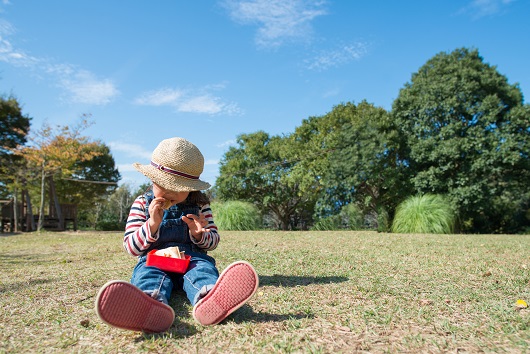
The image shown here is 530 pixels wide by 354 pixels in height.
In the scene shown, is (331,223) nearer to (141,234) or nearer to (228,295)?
(141,234)

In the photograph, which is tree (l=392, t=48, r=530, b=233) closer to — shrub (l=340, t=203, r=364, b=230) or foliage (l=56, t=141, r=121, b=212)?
shrub (l=340, t=203, r=364, b=230)

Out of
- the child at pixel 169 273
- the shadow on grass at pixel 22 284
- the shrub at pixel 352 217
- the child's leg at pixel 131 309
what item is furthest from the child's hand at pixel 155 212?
the shrub at pixel 352 217

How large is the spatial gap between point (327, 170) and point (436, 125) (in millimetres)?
3701

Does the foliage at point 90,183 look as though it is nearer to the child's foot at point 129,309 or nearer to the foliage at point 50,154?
the foliage at point 50,154

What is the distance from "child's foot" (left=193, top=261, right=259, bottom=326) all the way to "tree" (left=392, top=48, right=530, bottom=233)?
34.0ft

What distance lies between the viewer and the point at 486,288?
8.48 ft

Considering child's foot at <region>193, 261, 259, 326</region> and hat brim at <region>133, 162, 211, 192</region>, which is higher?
hat brim at <region>133, 162, 211, 192</region>

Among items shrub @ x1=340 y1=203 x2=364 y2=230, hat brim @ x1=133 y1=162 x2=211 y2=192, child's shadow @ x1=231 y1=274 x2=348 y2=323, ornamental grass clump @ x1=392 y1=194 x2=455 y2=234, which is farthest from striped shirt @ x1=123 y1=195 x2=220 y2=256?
shrub @ x1=340 y1=203 x2=364 y2=230

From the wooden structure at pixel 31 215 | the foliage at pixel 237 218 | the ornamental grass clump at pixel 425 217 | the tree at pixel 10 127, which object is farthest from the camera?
the tree at pixel 10 127

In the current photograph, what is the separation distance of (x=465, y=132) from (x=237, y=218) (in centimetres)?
715

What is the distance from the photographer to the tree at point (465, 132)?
10703 mm

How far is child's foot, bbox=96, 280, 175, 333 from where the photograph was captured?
157 cm

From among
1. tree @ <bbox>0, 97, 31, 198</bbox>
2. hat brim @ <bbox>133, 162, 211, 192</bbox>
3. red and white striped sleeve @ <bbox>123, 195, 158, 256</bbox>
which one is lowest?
red and white striped sleeve @ <bbox>123, 195, 158, 256</bbox>

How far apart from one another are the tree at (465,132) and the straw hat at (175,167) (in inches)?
397
